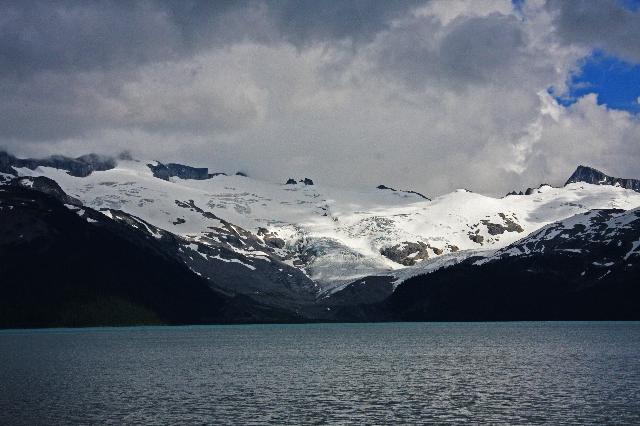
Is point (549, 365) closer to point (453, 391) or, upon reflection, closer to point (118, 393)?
point (453, 391)

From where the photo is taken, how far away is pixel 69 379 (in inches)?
5817

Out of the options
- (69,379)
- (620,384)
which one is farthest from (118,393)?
(620,384)

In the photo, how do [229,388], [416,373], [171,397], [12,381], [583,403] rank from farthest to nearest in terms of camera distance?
[416,373]
[12,381]
[229,388]
[171,397]
[583,403]

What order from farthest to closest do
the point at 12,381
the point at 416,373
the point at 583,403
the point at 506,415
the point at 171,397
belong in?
the point at 416,373, the point at 12,381, the point at 171,397, the point at 583,403, the point at 506,415

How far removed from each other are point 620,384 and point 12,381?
314 feet

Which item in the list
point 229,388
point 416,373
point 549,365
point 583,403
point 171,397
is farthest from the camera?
point 549,365

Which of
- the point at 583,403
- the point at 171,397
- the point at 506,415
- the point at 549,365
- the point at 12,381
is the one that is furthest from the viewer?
the point at 549,365

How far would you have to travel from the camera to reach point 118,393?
412 ft

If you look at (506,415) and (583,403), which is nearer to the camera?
(506,415)

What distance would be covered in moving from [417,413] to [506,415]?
10.4m

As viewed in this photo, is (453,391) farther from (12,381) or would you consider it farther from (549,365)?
(12,381)

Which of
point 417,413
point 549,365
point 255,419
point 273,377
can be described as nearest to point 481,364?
point 549,365

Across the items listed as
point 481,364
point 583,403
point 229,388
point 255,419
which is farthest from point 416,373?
point 255,419

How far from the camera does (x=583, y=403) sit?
351ft
